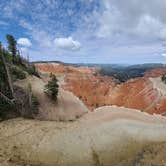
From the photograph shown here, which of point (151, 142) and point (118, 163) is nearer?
point (118, 163)

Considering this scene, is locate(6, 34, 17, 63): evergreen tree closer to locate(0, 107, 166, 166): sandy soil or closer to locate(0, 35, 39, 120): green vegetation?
locate(0, 35, 39, 120): green vegetation

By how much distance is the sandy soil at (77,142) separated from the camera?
1658 centimetres

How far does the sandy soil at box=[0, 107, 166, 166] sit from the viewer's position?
16.6 m

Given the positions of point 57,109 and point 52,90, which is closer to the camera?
point 57,109

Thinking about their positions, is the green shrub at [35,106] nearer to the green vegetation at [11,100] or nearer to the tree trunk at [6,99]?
the green vegetation at [11,100]

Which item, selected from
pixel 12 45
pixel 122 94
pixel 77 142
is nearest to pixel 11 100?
pixel 77 142

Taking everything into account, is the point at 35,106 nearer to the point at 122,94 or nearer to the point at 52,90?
the point at 52,90

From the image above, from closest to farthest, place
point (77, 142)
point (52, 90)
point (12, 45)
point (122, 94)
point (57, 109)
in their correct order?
point (77, 142)
point (57, 109)
point (52, 90)
point (12, 45)
point (122, 94)

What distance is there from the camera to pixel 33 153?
17.2 metres

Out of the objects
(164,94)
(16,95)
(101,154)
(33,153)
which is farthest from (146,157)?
(164,94)

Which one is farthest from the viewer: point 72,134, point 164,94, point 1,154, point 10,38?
point 164,94

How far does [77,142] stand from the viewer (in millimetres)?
19484

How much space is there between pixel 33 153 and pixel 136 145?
34.0ft

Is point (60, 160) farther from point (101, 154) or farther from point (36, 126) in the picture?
point (36, 126)
